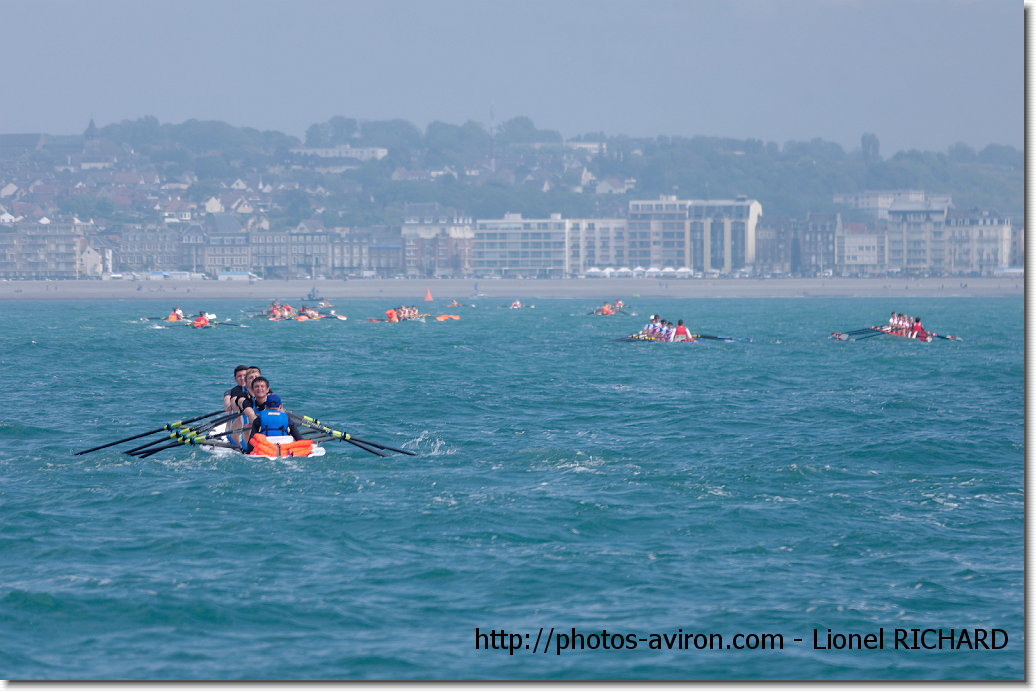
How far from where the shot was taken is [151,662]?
15.8m

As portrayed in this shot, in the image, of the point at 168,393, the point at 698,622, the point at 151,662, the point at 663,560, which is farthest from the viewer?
the point at 168,393

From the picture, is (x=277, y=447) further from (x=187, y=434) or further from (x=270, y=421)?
(x=187, y=434)

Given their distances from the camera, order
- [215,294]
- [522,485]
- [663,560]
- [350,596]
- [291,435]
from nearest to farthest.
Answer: [350,596] < [663,560] < [522,485] < [291,435] < [215,294]

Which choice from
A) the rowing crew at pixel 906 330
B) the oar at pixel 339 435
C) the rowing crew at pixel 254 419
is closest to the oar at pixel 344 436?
the oar at pixel 339 435

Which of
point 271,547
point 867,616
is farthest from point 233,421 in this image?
point 867,616

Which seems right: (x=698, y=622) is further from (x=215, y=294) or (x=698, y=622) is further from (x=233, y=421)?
(x=215, y=294)

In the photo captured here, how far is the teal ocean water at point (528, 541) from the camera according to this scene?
635 inches

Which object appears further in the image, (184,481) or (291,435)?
(291,435)

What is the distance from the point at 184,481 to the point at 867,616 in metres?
14.4

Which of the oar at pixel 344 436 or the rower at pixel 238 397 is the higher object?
the rower at pixel 238 397

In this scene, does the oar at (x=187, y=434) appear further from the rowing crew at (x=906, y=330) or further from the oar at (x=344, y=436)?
the rowing crew at (x=906, y=330)

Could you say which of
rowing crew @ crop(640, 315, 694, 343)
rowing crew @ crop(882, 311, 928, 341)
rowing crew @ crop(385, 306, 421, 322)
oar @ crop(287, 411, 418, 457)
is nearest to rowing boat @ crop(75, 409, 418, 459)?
oar @ crop(287, 411, 418, 457)

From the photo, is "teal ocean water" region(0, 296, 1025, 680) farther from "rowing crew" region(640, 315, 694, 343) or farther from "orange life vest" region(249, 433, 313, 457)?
"rowing crew" region(640, 315, 694, 343)

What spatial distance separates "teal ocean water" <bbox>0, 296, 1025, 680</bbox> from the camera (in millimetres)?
16125
